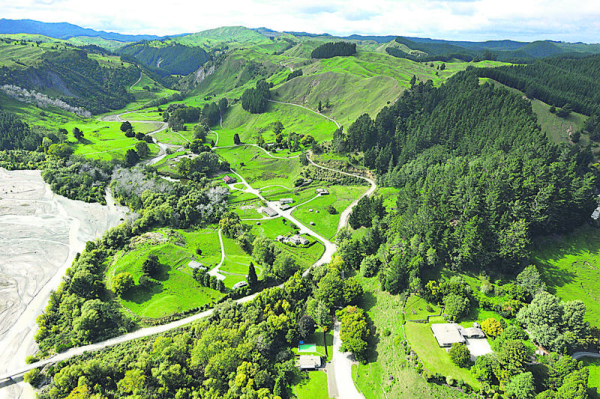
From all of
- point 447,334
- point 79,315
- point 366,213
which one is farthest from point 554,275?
point 79,315

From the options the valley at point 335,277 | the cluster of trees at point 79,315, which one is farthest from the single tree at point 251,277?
the cluster of trees at point 79,315

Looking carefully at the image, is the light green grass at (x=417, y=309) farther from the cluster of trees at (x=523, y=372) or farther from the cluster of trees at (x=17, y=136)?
the cluster of trees at (x=17, y=136)

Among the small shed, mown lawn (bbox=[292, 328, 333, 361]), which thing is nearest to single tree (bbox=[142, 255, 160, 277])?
mown lawn (bbox=[292, 328, 333, 361])

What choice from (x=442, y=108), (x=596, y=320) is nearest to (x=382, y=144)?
(x=442, y=108)

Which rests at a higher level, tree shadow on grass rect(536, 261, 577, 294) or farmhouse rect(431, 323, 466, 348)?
tree shadow on grass rect(536, 261, 577, 294)

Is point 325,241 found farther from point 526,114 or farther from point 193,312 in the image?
point 526,114

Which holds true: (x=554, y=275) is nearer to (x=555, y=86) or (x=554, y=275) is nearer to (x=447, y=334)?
(x=447, y=334)

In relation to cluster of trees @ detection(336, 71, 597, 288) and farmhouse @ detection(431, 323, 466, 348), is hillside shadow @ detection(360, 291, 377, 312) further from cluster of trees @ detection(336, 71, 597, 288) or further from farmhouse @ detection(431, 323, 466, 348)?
farmhouse @ detection(431, 323, 466, 348)

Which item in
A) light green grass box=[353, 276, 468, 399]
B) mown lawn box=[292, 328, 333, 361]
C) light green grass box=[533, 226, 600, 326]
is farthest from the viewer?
mown lawn box=[292, 328, 333, 361]
